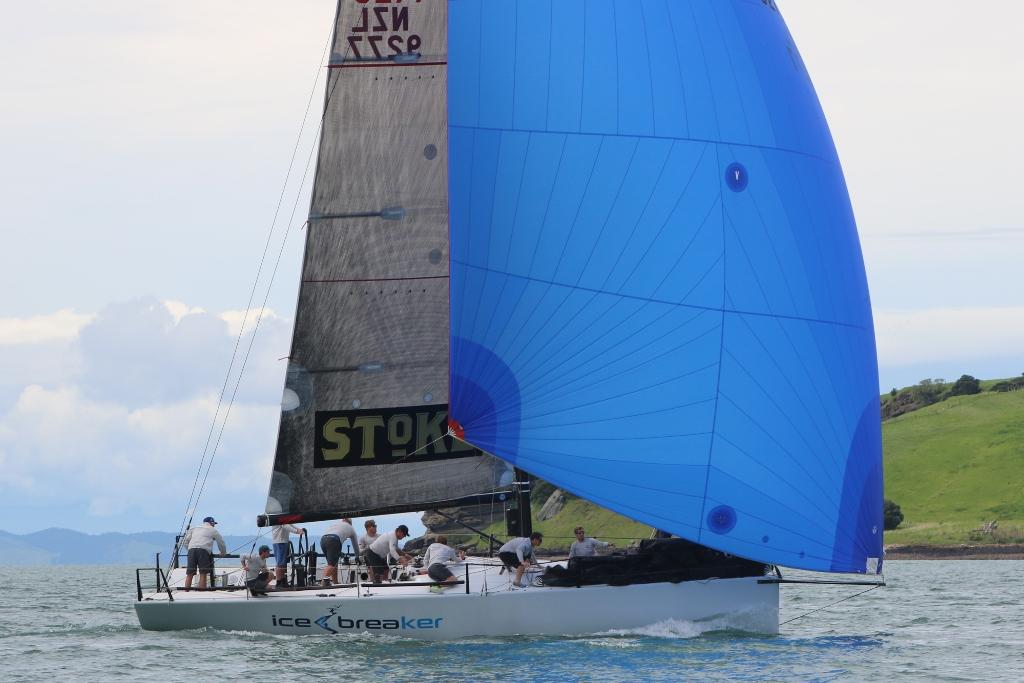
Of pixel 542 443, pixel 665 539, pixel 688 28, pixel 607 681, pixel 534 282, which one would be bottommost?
pixel 607 681

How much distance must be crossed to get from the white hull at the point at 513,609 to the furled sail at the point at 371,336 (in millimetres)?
2497

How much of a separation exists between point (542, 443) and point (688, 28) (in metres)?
6.95

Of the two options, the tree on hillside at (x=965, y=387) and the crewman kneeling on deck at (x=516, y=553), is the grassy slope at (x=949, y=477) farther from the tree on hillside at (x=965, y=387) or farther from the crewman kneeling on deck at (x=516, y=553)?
the crewman kneeling on deck at (x=516, y=553)

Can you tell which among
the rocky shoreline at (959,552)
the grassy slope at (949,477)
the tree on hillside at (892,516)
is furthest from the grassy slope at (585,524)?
the tree on hillside at (892,516)

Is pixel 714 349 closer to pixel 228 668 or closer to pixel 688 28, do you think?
pixel 688 28

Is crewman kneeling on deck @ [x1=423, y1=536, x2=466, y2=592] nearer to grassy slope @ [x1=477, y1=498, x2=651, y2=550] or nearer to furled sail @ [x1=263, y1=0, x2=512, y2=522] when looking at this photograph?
furled sail @ [x1=263, y1=0, x2=512, y2=522]

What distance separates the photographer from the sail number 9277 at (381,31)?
2681 cm

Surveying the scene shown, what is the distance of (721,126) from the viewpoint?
23.2 metres

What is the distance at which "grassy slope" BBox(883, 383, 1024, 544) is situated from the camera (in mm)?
108438

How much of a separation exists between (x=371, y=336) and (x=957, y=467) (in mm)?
102228

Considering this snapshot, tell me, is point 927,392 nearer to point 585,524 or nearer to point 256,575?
point 585,524

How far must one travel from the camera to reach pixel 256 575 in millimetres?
24984

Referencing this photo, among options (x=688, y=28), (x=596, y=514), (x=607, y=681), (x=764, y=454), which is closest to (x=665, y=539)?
(x=764, y=454)

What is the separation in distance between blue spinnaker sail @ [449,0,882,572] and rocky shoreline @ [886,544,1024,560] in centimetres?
7545
